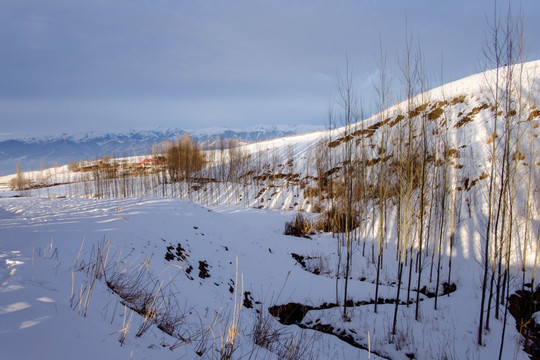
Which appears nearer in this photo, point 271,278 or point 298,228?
point 271,278

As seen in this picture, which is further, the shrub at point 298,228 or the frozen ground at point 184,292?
the shrub at point 298,228

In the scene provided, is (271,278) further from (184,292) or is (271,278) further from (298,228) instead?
(298,228)

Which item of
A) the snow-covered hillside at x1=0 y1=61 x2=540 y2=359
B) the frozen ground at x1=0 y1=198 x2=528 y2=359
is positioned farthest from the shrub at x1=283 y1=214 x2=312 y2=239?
the frozen ground at x1=0 y1=198 x2=528 y2=359

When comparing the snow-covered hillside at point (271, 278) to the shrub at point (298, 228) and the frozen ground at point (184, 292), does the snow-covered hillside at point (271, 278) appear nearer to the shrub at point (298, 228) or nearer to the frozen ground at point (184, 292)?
the frozen ground at point (184, 292)

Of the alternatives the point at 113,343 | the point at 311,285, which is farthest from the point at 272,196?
the point at 113,343

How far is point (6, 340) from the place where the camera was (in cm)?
196

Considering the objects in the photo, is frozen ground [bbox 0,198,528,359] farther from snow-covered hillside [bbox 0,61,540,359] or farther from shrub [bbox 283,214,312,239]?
shrub [bbox 283,214,312,239]

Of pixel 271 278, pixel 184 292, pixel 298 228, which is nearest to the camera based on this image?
pixel 184 292

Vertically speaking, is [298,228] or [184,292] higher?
[184,292]

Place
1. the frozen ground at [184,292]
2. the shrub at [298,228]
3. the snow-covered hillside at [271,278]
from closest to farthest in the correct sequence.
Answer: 1. the frozen ground at [184,292]
2. the snow-covered hillside at [271,278]
3. the shrub at [298,228]

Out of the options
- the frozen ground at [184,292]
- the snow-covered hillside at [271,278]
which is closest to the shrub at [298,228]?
the snow-covered hillside at [271,278]

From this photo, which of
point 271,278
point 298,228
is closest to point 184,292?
point 271,278

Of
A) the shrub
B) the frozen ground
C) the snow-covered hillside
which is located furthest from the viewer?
the shrub

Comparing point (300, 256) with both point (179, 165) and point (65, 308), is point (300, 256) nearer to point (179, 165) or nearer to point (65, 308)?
point (65, 308)
